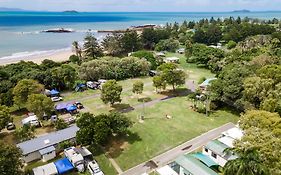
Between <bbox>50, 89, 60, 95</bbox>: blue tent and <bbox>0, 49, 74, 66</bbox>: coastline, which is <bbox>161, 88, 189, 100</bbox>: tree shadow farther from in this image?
<bbox>0, 49, 74, 66</bbox>: coastline

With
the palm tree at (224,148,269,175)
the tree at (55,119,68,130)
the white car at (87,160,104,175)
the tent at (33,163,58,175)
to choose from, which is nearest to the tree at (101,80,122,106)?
the tree at (55,119,68,130)

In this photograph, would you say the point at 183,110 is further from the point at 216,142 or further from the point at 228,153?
the point at 228,153

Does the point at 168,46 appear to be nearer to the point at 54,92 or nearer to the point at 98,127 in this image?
the point at 54,92

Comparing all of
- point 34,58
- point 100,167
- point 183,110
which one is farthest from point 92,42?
point 100,167

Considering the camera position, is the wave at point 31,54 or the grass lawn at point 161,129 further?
the wave at point 31,54

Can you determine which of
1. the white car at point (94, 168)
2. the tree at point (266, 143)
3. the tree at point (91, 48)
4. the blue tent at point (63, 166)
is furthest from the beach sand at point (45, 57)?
the tree at point (266, 143)

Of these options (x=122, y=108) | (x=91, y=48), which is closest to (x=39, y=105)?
(x=122, y=108)

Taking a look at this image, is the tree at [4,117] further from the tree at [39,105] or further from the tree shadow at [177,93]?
the tree shadow at [177,93]
